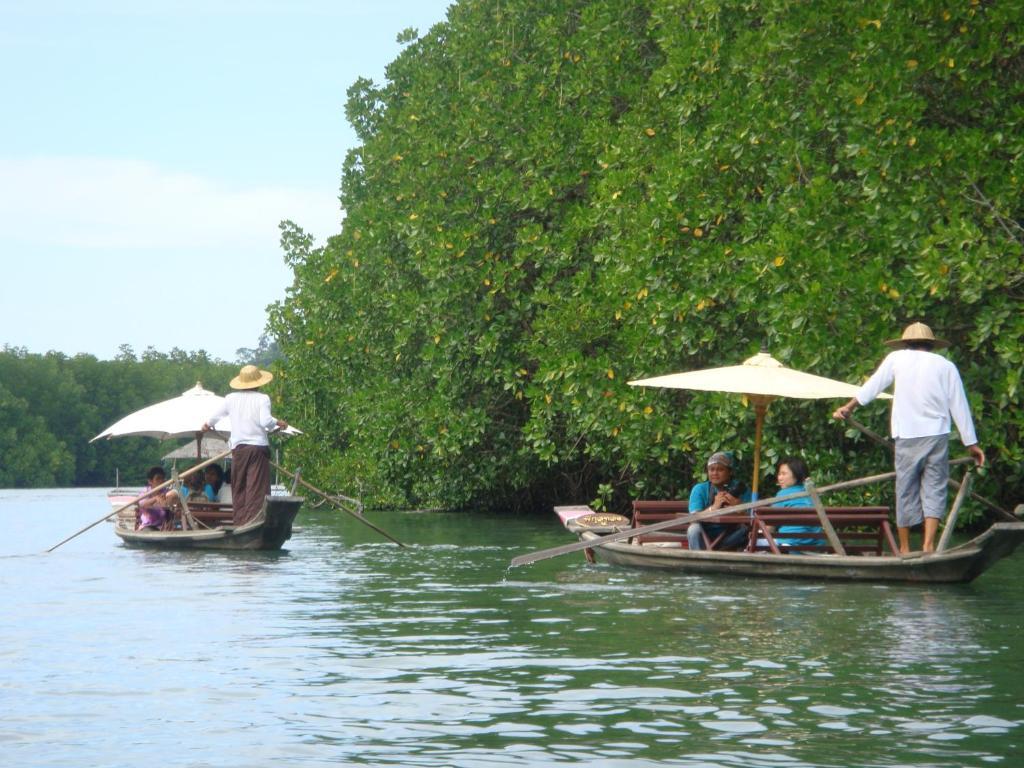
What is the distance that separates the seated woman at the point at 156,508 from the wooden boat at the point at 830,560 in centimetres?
744

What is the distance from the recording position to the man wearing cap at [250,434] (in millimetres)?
19219

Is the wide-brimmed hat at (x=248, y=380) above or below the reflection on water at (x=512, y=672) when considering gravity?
above

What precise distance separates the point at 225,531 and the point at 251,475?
2.88ft

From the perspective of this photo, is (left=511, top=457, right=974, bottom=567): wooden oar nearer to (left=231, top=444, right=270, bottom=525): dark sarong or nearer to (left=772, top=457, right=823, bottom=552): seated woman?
(left=772, top=457, right=823, bottom=552): seated woman

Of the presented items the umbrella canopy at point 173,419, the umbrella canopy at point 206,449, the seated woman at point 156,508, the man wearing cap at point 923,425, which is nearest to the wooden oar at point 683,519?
the man wearing cap at point 923,425

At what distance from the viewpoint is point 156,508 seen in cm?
2244

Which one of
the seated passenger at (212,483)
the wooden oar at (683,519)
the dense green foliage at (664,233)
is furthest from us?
the seated passenger at (212,483)

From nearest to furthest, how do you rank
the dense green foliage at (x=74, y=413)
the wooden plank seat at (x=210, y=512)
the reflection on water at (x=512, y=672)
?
the reflection on water at (x=512, y=672) → the wooden plank seat at (x=210, y=512) → the dense green foliage at (x=74, y=413)

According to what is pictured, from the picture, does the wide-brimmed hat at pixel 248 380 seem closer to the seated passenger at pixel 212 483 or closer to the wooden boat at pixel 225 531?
the wooden boat at pixel 225 531

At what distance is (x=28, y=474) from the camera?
104750 millimetres

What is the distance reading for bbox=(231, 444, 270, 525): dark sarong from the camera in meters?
19.4

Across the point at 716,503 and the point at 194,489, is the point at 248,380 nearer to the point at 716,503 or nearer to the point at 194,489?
the point at 194,489

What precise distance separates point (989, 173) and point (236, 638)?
11.2 m

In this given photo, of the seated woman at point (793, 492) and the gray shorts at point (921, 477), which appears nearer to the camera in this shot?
the gray shorts at point (921, 477)
